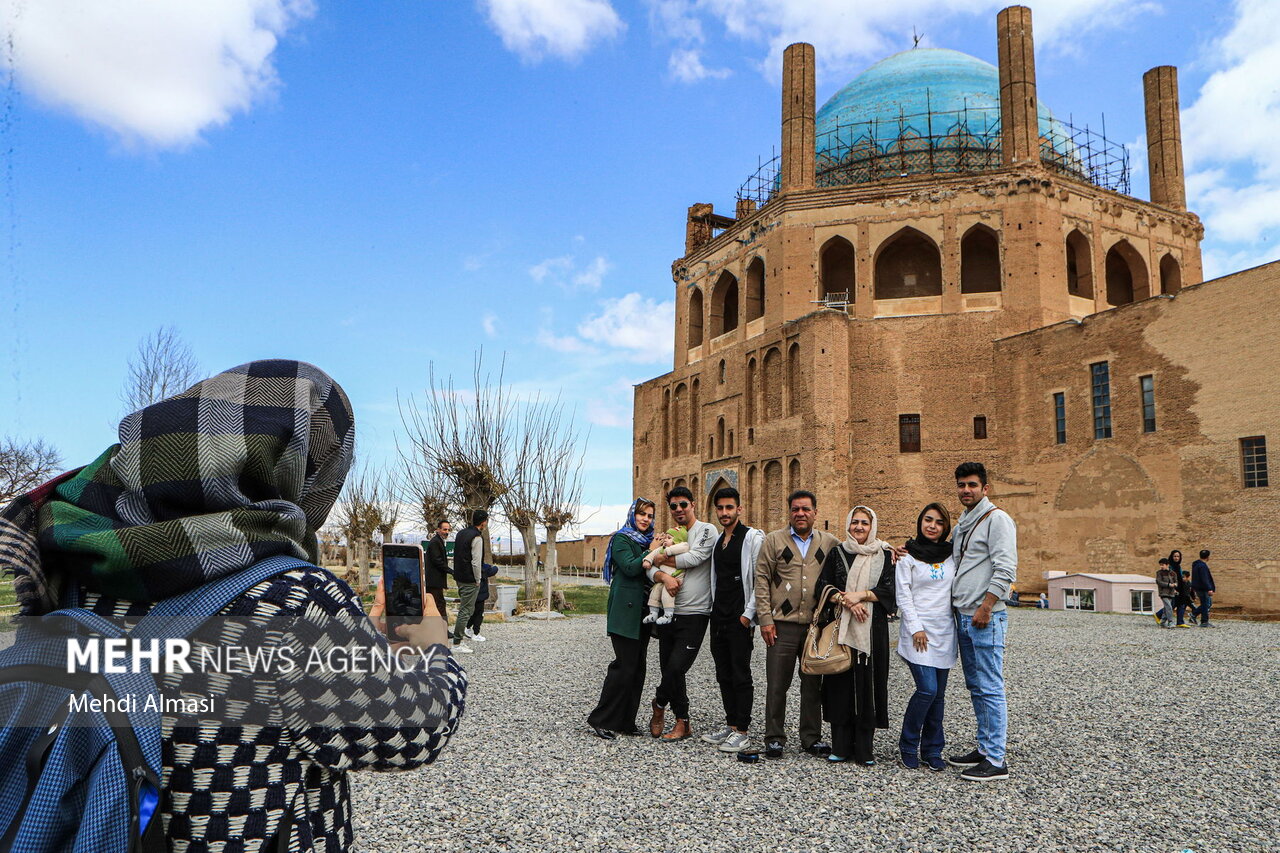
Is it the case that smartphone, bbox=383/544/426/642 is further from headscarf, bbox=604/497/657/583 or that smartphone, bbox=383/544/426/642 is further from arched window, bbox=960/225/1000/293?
arched window, bbox=960/225/1000/293

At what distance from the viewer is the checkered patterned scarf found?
140 centimetres

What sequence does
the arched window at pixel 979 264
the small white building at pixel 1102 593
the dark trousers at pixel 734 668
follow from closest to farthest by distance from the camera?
1. the dark trousers at pixel 734 668
2. the small white building at pixel 1102 593
3. the arched window at pixel 979 264

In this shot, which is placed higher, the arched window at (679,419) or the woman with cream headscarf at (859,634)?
the arched window at (679,419)

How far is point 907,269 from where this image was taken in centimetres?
3152

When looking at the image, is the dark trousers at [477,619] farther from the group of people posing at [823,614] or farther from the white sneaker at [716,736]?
the white sneaker at [716,736]

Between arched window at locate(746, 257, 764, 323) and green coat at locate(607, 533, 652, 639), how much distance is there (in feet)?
90.6

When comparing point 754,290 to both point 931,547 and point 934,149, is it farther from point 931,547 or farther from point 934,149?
point 931,547

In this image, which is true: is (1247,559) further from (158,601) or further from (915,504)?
(158,601)

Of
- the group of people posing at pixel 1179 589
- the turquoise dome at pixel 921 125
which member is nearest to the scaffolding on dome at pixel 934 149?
the turquoise dome at pixel 921 125

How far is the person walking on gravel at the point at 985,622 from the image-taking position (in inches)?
202

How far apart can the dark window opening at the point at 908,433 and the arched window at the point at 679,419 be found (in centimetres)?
1005

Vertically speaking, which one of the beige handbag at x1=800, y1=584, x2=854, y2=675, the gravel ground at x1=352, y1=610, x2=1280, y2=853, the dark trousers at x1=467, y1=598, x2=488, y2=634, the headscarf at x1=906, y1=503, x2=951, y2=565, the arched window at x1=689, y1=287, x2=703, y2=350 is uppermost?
the arched window at x1=689, y1=287, x2=703, y2=350

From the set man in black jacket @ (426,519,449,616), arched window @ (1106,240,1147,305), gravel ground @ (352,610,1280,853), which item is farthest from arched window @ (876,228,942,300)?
gravel ground @ (352,610,1280,853)

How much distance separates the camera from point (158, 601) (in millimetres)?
1437
